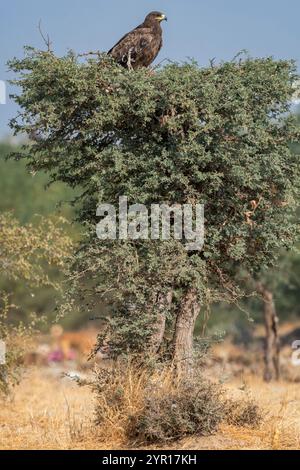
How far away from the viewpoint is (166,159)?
13.8m

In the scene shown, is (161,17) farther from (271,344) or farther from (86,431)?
(271,344)

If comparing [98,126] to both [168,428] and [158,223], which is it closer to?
[158,223]

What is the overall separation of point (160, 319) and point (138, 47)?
178 inches

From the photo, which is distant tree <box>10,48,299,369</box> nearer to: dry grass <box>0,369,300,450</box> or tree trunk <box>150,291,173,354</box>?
tree trunk <box>150,291,173,354</box>

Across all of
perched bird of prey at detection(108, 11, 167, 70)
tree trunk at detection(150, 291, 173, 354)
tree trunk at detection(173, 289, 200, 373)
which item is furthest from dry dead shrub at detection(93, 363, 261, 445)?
perched bird of prey at detection(108, 11, 167, 70)

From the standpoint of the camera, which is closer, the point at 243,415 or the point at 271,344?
the point at 243,415

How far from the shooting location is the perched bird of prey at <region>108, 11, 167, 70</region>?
1449cm

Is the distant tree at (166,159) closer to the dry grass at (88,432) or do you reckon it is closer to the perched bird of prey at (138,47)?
the perched bird of prey at (138,47)

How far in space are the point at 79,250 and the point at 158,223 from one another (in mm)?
1503

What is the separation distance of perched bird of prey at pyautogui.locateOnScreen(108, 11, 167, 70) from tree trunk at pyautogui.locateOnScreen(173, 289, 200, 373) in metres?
3.93

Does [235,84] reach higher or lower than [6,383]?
higher

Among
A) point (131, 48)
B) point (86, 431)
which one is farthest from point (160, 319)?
point (131, 48)

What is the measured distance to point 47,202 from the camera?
52.0 meters

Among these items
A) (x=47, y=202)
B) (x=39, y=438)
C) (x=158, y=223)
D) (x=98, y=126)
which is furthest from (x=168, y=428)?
(x=47, y=202)
